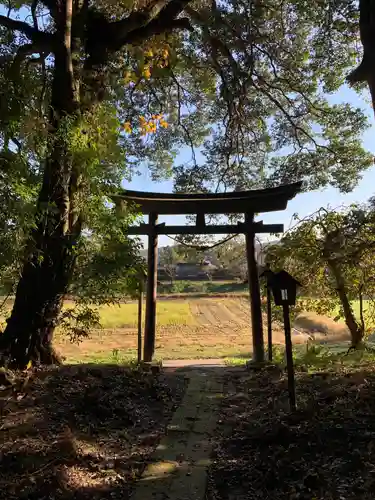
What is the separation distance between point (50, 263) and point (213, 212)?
4.38 metres

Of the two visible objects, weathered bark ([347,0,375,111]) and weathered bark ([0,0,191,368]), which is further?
weathered bark ([0,0,191,368])

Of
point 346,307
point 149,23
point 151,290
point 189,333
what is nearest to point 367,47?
point 149,23

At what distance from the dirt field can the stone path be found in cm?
432

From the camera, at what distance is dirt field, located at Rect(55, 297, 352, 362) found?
1373 centimetres

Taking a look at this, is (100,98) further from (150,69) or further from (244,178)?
(244,178)

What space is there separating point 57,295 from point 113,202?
1.63 m

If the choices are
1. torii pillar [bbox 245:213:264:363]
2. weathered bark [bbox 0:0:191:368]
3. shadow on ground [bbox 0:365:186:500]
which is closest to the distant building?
torii pillar [bbox 245:213:264:363]

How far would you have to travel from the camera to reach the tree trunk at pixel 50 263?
5281 mm

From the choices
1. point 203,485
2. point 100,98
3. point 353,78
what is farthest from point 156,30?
point 203,485

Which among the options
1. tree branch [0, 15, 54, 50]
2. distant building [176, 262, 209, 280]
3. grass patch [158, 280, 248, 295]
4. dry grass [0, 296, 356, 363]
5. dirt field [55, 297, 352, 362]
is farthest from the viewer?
distant building [176, 262, 209, 280]

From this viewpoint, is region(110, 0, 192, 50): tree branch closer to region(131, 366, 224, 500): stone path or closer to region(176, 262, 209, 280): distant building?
region(131, 366, 224, 500): stone path

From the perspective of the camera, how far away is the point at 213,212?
8984mm

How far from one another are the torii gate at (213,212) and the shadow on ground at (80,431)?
2.89m

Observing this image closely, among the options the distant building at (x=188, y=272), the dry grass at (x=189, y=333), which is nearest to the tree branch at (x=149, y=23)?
the dry grass at (x=189, y=333)
